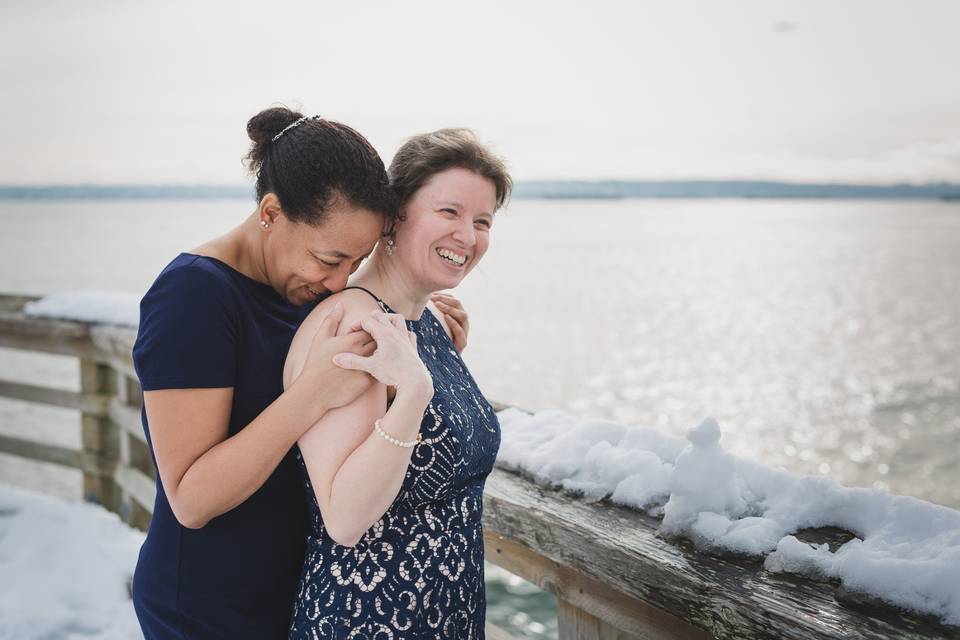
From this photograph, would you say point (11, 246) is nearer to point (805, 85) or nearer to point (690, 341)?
point (690, 341)

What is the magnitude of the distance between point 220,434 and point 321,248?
1.61 ft

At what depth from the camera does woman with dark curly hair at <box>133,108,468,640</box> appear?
1571 millimetres

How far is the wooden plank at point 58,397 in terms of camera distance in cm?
439

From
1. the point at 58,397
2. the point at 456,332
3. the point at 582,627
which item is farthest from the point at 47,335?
the point at 582,627

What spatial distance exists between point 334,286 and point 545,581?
0.98 m

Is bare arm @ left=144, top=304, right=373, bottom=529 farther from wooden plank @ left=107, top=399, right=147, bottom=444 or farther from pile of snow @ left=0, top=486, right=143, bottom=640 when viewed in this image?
wooden plank @ left=107, top=399, right=147, bottom=444

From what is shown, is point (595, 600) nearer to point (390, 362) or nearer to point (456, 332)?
point (390, 362)

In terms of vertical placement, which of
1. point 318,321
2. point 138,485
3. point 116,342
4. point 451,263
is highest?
point 451,263

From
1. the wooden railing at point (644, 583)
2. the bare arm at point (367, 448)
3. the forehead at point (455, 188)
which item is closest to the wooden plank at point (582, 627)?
the wooden railing at point (644, 583)

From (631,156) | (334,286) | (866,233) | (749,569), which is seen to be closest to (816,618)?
(749,569)

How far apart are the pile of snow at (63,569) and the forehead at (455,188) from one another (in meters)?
2.38

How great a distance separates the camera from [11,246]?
→ 75.1 metres

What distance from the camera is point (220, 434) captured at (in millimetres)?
1621

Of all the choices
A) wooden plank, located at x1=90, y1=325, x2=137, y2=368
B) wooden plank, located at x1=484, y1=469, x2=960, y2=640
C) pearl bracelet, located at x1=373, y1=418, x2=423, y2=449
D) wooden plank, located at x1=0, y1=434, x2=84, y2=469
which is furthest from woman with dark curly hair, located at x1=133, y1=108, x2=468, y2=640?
wooden plank, located at x1=0, y1=434, x2=84, y2=469
